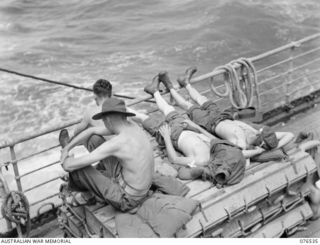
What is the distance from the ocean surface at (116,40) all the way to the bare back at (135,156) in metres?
8.70

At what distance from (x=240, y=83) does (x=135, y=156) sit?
9.74ft

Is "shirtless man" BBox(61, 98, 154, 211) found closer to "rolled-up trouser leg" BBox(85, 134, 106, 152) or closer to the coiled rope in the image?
"rolled-up trouser leg" BBox(85, 134, 106, 152)

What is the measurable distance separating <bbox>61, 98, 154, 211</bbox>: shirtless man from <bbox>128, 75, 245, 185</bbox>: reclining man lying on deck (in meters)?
0.72

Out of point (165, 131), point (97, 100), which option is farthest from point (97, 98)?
point (165, 131)

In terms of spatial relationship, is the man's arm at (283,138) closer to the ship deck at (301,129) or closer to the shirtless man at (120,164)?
the ship deck at (301,129)

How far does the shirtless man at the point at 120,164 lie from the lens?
495 cm

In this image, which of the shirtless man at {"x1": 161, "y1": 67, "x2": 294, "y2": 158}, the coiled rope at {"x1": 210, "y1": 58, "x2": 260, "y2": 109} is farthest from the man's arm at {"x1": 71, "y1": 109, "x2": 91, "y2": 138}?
the coiled rope at {"x1": 210, "y1": 58, "x2": 260, "y2": 109}

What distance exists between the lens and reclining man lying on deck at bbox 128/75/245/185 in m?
5.56

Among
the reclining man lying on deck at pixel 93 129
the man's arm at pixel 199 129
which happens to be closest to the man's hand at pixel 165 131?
the man's arm at pixel 199 129

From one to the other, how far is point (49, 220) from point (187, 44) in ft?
44.8

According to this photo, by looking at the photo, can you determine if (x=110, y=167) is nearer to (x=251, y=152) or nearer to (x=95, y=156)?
(x=95, y=156)

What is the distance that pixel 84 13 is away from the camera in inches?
911

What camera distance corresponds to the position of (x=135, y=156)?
199 inches

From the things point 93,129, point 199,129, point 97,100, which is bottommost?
point 199,129
